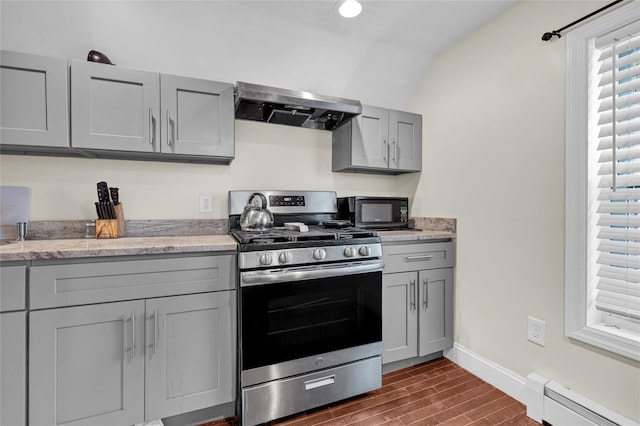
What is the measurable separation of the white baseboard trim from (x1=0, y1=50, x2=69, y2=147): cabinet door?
112 inches

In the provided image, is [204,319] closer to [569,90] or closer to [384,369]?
[384,369]

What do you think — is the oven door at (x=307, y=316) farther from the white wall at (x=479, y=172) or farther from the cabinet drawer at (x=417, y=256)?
the white wall at (x=479, y=172)

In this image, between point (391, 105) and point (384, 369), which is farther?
point (391, 105)

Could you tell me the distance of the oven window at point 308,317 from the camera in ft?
5.10

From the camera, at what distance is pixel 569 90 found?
60.9 inches

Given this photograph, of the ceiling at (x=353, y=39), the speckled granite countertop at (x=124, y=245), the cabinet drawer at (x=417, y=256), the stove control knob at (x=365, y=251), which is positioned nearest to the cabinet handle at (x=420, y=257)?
the cabinet drawer at (x=417, y=256)

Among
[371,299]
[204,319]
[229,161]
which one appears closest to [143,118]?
[229,161]

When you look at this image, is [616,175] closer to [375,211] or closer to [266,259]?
[375,211]

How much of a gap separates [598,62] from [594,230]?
0.85 m

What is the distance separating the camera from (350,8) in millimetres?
1762

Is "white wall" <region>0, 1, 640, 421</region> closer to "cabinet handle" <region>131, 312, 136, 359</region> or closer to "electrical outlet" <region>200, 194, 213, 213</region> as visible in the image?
"electrical outlet" <region>200, 194, 213, 213</region>

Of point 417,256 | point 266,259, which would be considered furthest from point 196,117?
point 417,256

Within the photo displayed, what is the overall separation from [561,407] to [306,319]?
4.51ft

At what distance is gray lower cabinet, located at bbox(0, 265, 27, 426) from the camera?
1.24 meters
